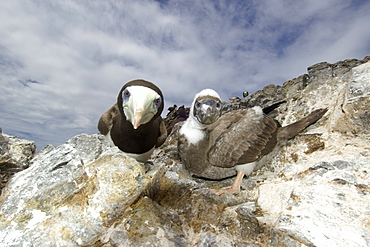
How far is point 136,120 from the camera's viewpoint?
2762mm

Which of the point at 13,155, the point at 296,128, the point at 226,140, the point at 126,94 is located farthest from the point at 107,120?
the point at 296,128

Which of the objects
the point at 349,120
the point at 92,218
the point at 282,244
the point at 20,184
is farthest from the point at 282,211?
the point at 20,184

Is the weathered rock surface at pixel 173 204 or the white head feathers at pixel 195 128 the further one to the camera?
the white head feathers at pixel 195 128

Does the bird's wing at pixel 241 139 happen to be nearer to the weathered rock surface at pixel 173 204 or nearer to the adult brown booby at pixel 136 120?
the weathered rock surface at pixel 173 204

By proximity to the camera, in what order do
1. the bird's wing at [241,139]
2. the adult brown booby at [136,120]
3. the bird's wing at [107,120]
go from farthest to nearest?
the bird's wing at [107,120] < the bird's wing at [241,139] < the adult brown booby at [136,120]

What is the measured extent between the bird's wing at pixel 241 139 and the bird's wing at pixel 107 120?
76.2 inches

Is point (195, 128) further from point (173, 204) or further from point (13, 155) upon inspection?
point (13, 155)

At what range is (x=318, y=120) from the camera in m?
4.51

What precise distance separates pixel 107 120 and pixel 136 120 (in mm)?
1830

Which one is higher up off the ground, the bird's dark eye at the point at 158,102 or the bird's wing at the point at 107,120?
the bird's dark eye at the point at 158,102

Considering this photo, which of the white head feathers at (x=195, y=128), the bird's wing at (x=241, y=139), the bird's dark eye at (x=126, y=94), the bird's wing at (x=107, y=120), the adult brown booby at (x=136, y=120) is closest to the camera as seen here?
the adult brown booby at (x=136, y=120)

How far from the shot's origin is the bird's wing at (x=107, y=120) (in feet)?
13.9

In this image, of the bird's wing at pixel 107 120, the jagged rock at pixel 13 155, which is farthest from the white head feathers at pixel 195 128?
the jagged rock at pixel 13 155

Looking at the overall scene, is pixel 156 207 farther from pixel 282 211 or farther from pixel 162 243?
pixel 282 211
